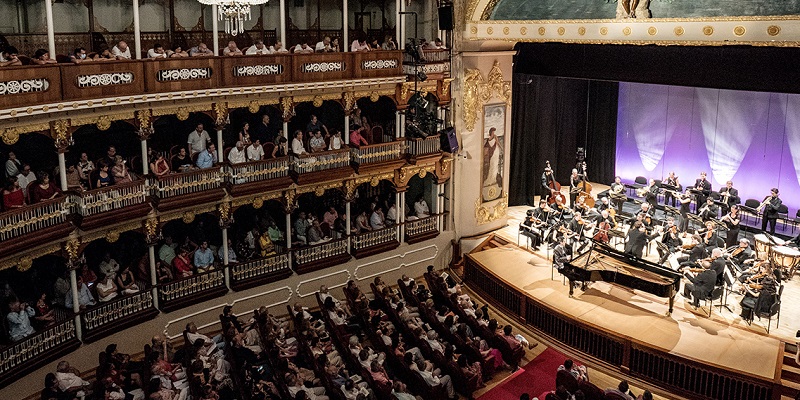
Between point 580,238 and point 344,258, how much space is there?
708 centimetres

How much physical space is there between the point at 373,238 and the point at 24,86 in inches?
430

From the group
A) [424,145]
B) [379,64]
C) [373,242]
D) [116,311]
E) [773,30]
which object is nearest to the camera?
[773,30]

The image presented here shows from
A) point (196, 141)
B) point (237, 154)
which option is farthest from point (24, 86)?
point (237, 154)

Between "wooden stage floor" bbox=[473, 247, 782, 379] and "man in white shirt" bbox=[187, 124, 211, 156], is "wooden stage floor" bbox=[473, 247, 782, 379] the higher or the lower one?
the lower one

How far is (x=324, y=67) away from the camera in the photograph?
64.3ft

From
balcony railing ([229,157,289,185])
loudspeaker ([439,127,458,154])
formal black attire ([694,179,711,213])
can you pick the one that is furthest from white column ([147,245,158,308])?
formal black attire ([694,179,711,213])

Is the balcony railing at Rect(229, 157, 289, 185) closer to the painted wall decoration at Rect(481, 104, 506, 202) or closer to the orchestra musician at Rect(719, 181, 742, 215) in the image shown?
the painted wall decoration at Rect(481, 104, 506, 202)

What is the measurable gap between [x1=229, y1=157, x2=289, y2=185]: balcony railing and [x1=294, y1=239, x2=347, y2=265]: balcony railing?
2.43 m

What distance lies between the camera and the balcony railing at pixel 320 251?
67.0 ft

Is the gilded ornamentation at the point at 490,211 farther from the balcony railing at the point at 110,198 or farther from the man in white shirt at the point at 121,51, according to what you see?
the man in white shirt at the point at 121,51

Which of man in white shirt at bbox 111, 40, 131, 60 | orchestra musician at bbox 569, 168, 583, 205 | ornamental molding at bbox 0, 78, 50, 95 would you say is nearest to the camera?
ornamental molding at bbox 0, 78, 50, 95

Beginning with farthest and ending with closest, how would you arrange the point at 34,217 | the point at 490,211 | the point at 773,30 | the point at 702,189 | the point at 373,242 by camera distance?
the point at 490,211 < the point at 702,189 < the point at 373,242 < the point at 773,30 < the point at 34,217

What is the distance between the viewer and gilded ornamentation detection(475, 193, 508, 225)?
78.9 ft

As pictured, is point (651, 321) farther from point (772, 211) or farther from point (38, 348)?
point (38, 348)
